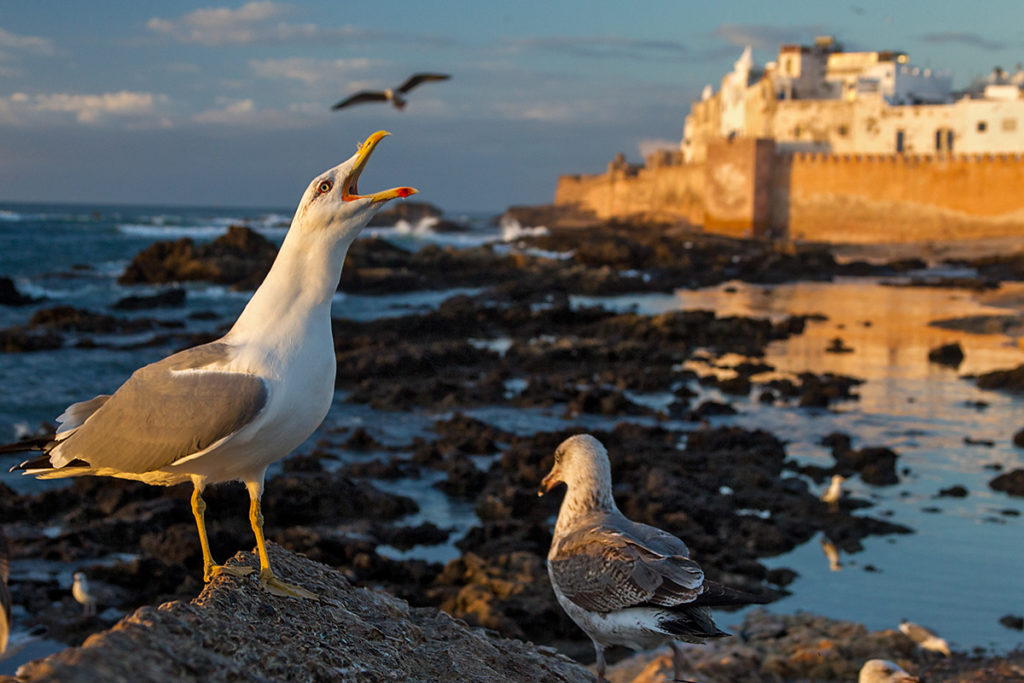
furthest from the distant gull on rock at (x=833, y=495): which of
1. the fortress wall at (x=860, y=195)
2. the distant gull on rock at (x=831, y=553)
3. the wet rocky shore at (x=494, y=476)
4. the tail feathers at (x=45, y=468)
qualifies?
the fortress wall at (x=860, y=195)

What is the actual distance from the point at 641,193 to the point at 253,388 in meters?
68.2

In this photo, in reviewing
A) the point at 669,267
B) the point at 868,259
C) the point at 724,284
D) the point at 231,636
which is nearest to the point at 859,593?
the point at 231,636

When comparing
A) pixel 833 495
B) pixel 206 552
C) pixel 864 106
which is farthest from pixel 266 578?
pixel 864 106

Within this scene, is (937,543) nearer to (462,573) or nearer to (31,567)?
(462,573)

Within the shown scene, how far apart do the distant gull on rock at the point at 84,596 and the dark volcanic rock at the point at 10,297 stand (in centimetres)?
2197

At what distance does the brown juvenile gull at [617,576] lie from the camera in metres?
3.50

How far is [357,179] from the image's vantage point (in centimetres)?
298

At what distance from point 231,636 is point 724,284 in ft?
104

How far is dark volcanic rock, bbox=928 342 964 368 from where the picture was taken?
17547 millimetres

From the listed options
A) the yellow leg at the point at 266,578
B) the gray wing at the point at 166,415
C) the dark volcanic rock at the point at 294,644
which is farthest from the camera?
the yellow leg at the point at 266,578

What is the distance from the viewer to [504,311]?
23625 mm

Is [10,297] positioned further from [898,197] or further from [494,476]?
[898,197]

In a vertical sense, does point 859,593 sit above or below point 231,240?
below

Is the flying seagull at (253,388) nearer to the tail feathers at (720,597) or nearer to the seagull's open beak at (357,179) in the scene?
the seagull's open beak at (357,179)
